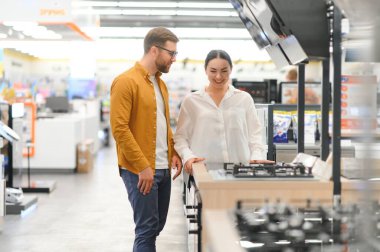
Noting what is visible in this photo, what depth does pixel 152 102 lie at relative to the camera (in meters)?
3.33

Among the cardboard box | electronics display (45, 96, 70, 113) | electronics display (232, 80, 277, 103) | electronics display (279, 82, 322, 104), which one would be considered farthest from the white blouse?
electronics display (45, 96, 70, 113)

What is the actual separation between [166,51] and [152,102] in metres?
0.30

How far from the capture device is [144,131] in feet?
10.9

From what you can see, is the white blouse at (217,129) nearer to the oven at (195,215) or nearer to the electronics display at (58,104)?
the oven at (195,215)

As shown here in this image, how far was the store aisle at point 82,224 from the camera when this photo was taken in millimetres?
5441

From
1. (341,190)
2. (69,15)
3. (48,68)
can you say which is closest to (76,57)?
(48,68)

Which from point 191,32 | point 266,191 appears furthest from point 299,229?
point 191,32

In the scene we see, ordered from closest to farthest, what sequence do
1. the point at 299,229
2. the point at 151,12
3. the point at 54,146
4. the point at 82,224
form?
the point at 299,229 → the point at 82,224 → the point at 54,146 → the point at 151,12

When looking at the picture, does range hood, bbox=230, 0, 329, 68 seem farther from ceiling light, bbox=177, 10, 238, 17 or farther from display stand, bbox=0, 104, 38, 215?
ceiling light, bbox=177, 10, 238, 17

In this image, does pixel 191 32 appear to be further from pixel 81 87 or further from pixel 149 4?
pixel 149 4

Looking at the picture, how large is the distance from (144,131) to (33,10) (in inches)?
185

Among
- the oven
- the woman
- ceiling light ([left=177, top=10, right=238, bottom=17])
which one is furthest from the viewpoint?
ceiling light ([left=177, top=10, right=238, bottom=17])

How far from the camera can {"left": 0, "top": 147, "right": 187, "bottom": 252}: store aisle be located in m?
5.44

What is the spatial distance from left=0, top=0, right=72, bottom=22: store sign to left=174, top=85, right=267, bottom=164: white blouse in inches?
173
